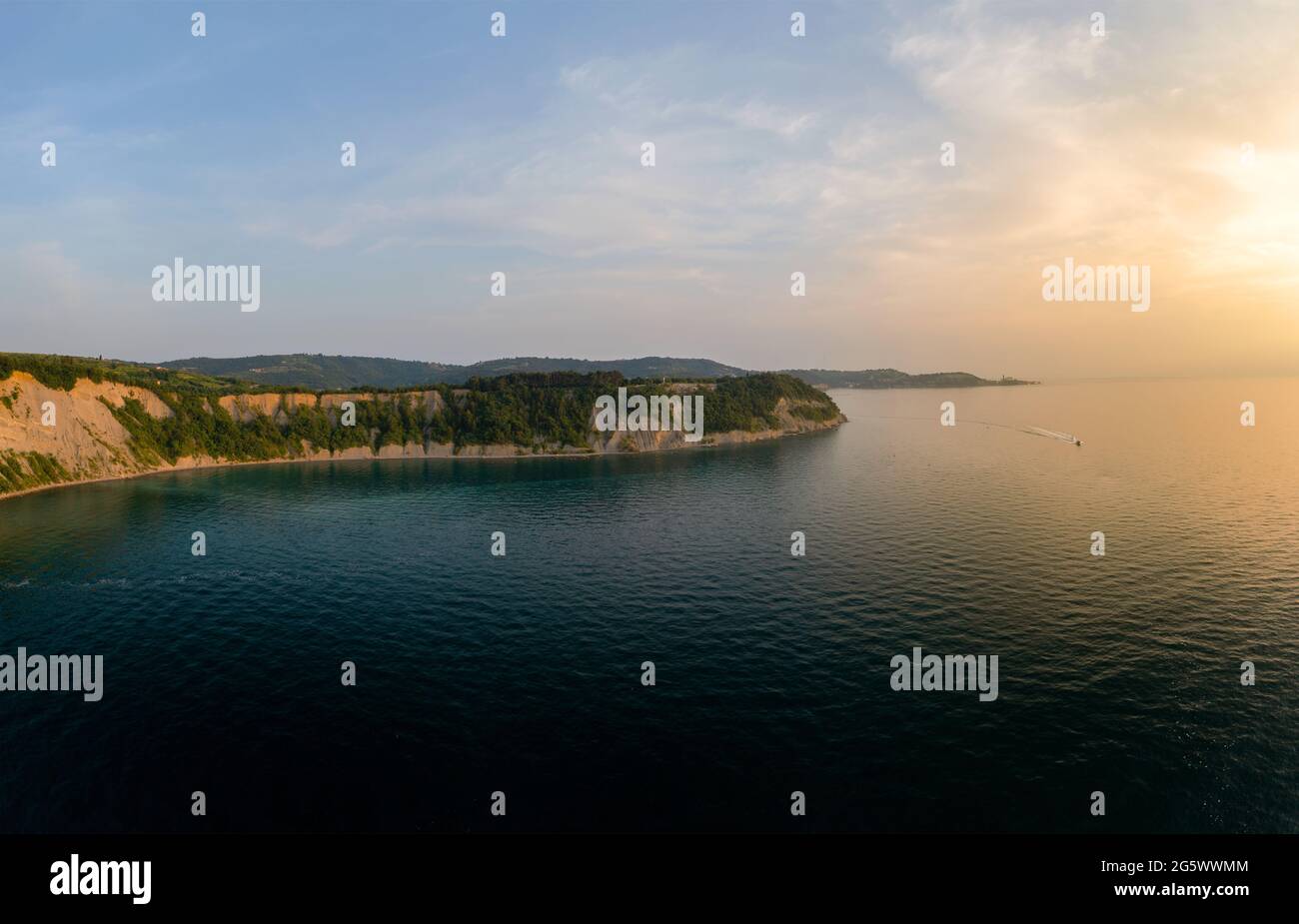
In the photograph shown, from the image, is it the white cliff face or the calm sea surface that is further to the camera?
the white cliff face

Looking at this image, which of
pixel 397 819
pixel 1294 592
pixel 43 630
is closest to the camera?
pixel 397 819

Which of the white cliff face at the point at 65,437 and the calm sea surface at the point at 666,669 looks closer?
the calm sea surface at the point at 666,669

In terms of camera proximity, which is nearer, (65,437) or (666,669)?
(666,669)

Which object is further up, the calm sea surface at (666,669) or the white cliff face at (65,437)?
the white cliff face at (65,437)

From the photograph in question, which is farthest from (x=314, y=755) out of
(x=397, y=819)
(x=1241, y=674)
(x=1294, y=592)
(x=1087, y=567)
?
(x=1294, y=592)

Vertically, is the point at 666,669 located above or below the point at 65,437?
below

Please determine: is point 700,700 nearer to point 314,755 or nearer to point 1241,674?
point 314,755

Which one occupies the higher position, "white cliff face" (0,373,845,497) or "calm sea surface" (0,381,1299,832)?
"white cliff face" (0,373,845,497)
